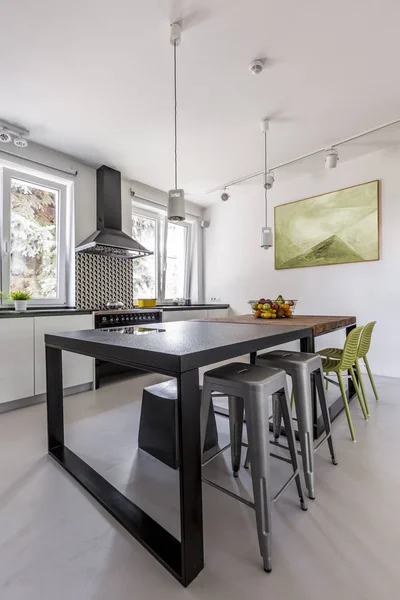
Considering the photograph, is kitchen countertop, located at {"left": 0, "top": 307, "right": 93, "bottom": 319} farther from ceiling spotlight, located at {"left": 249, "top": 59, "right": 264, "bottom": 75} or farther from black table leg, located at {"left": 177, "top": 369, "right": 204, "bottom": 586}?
ceiling spotlight, located at {"left": 249, "top": 59, "right": 264, "bottom": 75}

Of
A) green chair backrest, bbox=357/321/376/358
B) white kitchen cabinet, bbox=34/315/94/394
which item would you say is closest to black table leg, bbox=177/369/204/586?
green chair backrest, bbox=357/321/376/358

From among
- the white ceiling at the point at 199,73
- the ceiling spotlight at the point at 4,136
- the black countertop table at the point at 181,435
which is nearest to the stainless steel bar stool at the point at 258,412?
the black countertop table at the point at 181,435

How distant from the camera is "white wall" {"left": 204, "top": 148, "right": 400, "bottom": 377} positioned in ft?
11.7

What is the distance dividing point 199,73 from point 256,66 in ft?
1.50

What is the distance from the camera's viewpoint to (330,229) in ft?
13.2

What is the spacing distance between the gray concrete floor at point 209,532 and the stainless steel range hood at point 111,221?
234cm

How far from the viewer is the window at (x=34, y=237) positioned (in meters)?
3.18

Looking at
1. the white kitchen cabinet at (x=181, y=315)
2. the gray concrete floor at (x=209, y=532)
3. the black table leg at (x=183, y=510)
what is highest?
the white kitchen cabinet at (x=181, y=315)

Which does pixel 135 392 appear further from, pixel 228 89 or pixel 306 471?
pixel 228 89

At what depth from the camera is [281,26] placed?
1.96m

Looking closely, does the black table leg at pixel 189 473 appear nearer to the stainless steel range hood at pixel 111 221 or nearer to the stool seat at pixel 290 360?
the stool seat at pixel 290 360

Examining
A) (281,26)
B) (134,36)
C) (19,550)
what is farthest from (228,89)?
(19,550)

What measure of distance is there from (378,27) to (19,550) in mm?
3548

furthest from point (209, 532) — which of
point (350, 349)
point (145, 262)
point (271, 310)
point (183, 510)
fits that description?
point (145, 262)
